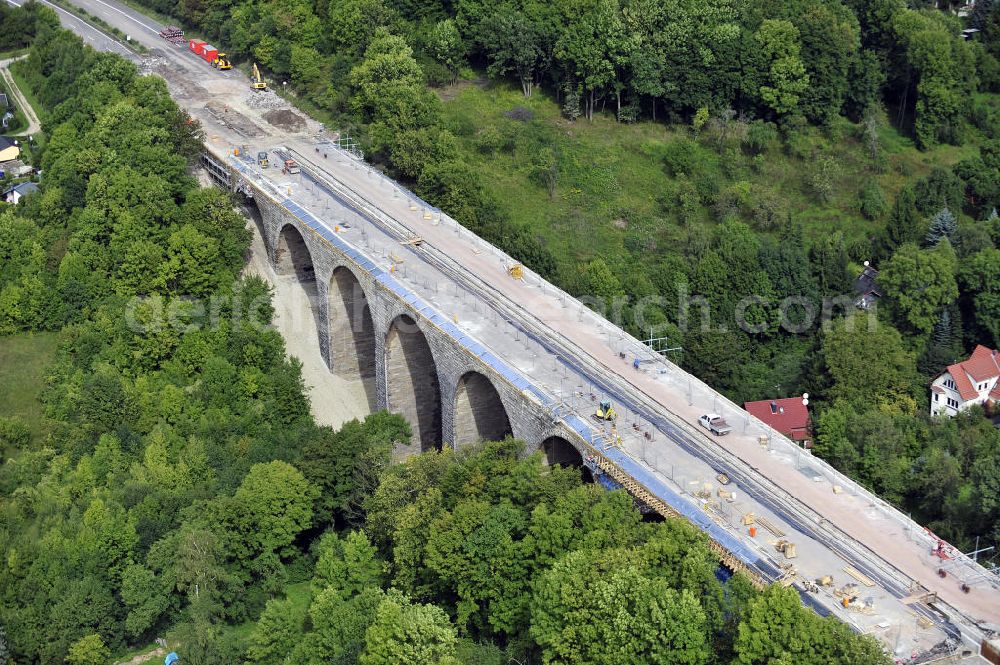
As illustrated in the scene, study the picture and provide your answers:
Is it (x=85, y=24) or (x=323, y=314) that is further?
(x=85, y=24)

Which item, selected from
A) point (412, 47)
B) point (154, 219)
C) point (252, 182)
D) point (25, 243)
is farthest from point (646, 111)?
point (25, 243)

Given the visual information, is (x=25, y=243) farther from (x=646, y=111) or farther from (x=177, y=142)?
(x=646, y=111)

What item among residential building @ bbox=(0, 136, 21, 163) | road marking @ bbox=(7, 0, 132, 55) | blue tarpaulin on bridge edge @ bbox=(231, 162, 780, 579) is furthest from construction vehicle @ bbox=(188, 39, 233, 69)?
blue tarpaulin on bridge edge @ bbox=(231, 162, 780, 579)

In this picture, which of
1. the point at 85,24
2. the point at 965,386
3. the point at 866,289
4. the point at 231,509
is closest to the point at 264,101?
the point at 85,24

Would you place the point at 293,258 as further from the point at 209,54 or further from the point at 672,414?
the point at 672,414

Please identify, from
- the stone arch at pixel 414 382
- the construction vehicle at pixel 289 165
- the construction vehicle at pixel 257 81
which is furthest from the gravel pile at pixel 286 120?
the stone arch at pixel 414 382
